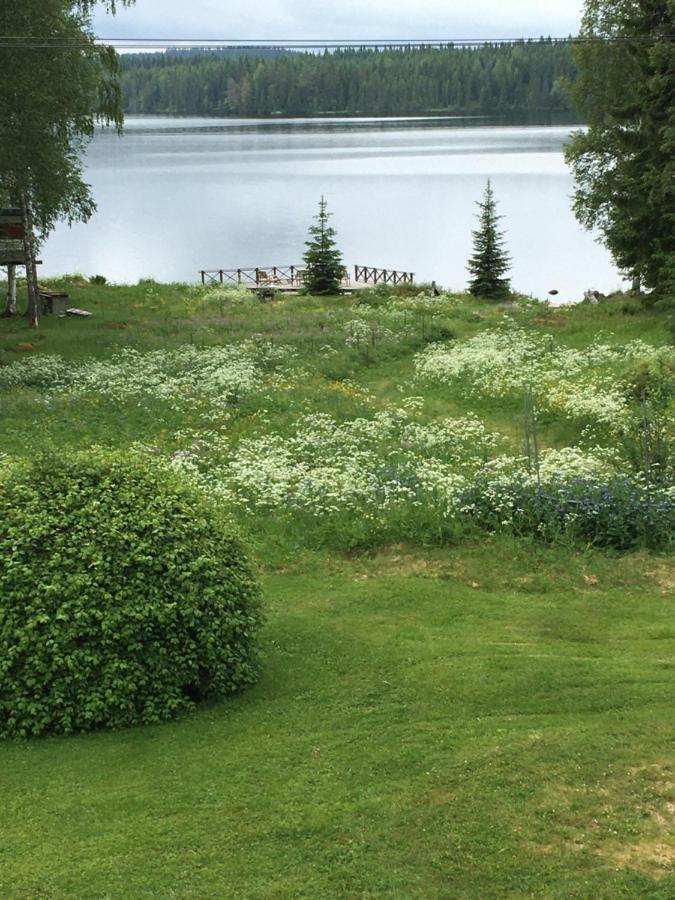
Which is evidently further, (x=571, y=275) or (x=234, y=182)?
(x=234, y=182)

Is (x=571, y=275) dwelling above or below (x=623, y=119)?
below

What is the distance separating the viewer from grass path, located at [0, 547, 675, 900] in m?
6.38

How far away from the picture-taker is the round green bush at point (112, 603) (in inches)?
323

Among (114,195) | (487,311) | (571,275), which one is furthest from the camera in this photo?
(114,195)

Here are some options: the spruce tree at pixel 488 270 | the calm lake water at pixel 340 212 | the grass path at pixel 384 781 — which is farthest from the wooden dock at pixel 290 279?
the grass path at pixel 384 781

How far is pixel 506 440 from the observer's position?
779 inches

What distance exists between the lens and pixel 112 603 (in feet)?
27.4

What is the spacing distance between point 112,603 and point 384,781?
2.69 m

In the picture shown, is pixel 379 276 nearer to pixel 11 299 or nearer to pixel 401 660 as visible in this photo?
pixel 11 299

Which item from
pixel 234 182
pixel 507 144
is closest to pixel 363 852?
pixel 234 182

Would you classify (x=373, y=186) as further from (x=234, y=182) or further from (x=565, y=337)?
(x=565, y=337)

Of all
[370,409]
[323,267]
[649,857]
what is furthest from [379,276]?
[649,857]

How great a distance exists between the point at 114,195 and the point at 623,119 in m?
77.4

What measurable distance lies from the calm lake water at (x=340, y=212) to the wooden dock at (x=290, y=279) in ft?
14.6
